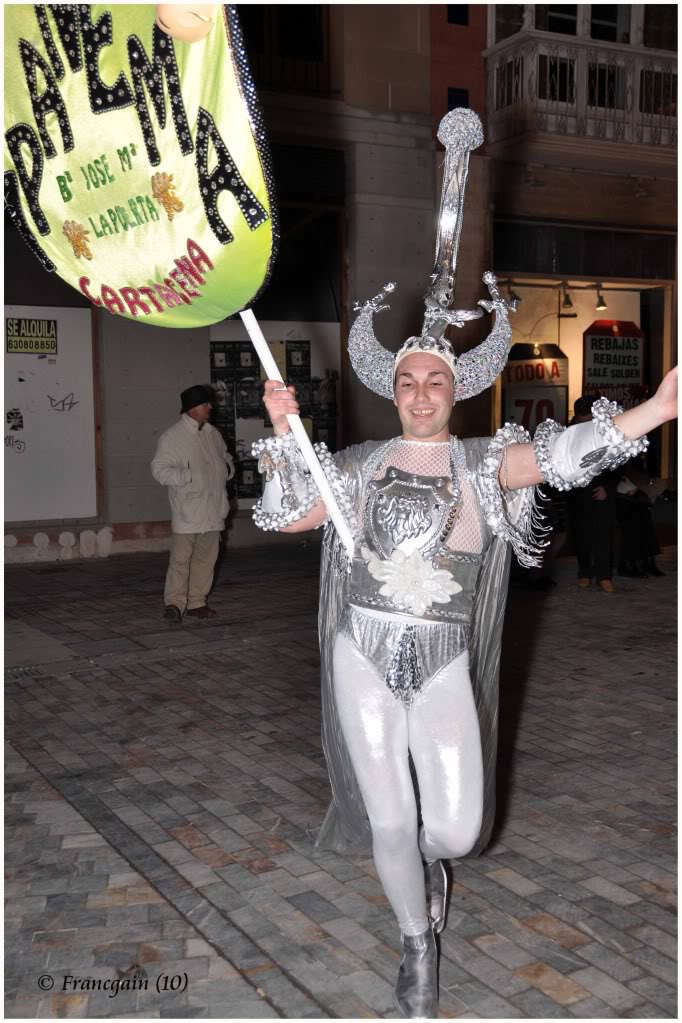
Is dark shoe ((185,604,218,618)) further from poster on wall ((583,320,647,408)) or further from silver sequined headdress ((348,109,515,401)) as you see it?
poster on wall ((583,320,647,408))

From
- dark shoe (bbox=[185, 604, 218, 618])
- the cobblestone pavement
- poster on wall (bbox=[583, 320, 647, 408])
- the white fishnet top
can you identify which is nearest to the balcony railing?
poster on wall (bbox=[583, 320, 647, 408])

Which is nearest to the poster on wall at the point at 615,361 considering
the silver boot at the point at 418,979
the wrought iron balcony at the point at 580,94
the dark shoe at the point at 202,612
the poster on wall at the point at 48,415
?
the wrought iron balcony at the point at 580,94

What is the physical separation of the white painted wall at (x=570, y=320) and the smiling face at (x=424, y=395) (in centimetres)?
1221

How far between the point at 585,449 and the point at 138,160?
1.77 meters

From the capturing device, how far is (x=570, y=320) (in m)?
16.3

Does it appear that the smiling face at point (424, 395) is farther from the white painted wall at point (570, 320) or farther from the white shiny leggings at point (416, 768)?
the white painted wall at point (570, 320)

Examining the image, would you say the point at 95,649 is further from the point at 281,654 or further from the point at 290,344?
the point at 290,344

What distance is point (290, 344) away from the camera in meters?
13.9

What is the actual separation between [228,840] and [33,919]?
1.00 m

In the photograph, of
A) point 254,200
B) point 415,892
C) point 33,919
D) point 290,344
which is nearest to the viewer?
point 254,200

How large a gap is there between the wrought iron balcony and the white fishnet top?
11614mm

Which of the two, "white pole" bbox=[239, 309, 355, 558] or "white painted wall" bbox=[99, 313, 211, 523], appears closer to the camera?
"white pole" bbox=[239, 309, 355, 558]

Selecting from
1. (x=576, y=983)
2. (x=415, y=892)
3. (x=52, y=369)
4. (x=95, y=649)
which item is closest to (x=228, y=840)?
(x=415, y=892)

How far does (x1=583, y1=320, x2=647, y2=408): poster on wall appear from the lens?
54.6 ft
